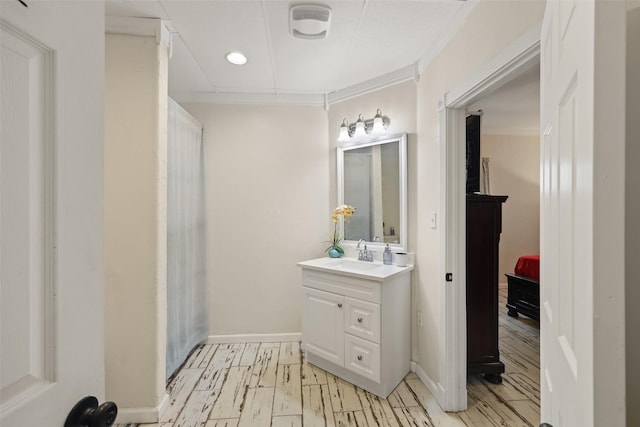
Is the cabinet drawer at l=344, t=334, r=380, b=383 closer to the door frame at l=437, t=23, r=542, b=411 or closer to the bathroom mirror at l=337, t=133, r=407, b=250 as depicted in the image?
the door frame at l=437, t=23, r=542, b=411

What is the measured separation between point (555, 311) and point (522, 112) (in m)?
4.15

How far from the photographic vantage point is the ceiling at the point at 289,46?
1.73 meters

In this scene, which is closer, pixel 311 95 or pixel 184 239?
pixel 184 239

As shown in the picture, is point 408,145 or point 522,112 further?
point 522,112

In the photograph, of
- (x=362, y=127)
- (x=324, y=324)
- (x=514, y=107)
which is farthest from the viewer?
(x=514, y=107)

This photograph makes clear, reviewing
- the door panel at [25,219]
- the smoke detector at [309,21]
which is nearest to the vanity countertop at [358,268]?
the smoke detector at [309,21]

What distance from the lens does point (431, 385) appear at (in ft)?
7.03

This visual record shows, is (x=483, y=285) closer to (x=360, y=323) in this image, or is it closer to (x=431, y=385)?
(x=431, y=385)

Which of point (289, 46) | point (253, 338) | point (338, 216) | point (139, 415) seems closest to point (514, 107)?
point (338, 216)

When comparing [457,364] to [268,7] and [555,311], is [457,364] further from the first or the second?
[268,7]

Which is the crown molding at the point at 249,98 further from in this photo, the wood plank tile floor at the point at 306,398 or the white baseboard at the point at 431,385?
the white baseboard at the point at 431,385

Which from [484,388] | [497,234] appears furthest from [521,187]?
[484,388]

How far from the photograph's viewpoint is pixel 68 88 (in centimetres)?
53

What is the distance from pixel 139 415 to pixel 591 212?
95.6 inches
